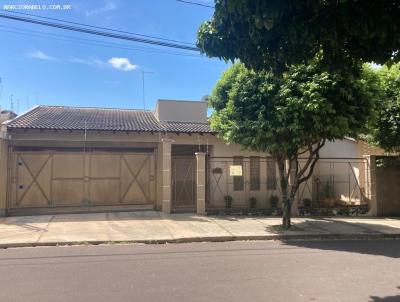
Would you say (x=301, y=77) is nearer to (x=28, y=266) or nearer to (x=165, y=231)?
(x=165, y=231)

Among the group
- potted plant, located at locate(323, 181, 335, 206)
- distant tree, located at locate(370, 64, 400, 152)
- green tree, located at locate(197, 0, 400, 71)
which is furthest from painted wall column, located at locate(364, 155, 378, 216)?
green tree, located at locate(197, 0, 400, 71)

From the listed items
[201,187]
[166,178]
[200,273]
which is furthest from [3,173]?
[200,273]

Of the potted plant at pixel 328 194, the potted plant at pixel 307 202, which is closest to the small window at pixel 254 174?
the potted plant at pixel 307 202

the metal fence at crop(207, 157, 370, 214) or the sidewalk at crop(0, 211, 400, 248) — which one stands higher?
the metal fence at crop(207, 157, 370, 214)

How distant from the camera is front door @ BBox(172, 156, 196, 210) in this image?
638 inches

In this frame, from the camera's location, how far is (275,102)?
35.4ft

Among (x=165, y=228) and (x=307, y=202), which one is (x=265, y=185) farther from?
(x=165, y=228)

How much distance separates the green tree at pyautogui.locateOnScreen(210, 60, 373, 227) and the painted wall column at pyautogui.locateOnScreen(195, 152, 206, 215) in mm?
2350

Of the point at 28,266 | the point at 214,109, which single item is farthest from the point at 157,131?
the point at 28,266

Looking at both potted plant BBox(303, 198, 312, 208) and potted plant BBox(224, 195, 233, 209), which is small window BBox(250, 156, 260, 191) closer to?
potted plant BBox(224, 195, 233, 209)

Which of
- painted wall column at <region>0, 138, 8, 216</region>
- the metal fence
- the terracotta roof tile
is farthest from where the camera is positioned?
the metal fence

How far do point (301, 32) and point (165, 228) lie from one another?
7700mm

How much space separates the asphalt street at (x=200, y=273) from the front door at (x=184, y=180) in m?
6.71

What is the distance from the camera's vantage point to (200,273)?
265 inches
